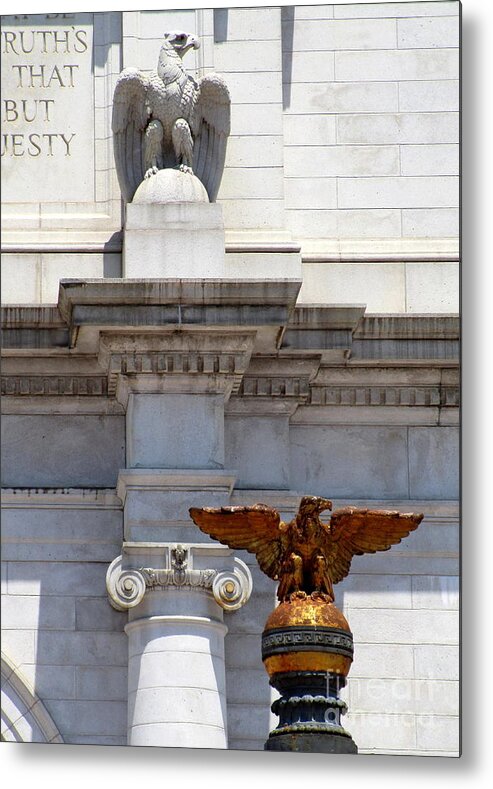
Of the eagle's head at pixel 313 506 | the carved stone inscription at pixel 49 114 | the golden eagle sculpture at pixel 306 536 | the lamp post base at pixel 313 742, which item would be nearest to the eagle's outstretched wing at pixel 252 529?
the golden eagle sculpture at pixel 306 536

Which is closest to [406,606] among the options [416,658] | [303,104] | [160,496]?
[416,658]

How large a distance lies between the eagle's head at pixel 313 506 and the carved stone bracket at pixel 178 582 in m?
1.35

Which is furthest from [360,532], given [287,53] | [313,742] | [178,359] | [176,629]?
[287,53]

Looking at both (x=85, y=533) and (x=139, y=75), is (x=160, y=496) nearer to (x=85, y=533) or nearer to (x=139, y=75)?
(x=85, y=533)

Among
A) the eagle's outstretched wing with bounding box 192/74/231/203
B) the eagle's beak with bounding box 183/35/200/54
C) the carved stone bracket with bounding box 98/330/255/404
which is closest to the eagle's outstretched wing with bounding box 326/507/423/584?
the carved stone bracket with bounding box 98/330/255/404

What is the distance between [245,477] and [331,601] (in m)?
2.18

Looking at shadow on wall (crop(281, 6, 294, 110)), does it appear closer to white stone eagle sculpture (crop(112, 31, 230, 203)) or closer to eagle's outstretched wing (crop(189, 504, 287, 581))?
white stone eagle sculpture (crop(112, 31, 230, 203))

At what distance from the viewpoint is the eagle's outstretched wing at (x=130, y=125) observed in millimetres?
→ 19469

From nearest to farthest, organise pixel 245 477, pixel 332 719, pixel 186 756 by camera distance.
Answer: pixel 332 719, pixel 186 756, pixel 245 477

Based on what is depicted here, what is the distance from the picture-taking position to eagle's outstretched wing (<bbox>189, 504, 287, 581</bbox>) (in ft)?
58.5

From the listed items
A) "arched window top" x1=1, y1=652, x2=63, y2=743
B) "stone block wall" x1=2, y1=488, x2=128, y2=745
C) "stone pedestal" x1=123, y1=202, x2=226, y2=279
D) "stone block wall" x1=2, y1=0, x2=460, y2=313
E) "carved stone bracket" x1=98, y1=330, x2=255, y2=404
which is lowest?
"arched window top" x1=1, y1=652, x2=63, y2=743

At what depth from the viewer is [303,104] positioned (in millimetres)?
20094

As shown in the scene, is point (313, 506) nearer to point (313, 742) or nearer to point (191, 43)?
point (313, 742)

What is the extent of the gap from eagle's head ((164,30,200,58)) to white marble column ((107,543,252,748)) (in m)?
2.74
